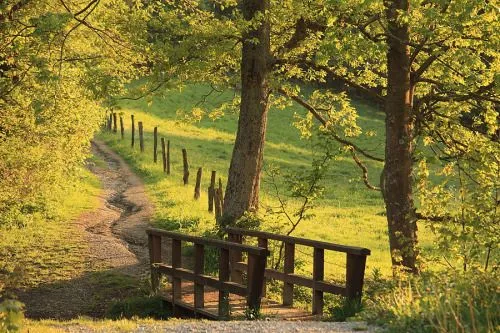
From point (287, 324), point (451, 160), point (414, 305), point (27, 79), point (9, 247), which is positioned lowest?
point (9, 247)

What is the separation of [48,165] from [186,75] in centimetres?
688

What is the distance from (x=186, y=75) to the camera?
59.0 feet

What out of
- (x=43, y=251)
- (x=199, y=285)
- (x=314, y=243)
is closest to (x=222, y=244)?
(x=199, y=285)

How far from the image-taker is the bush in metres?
7.41

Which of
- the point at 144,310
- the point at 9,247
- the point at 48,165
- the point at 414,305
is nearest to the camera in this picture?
the point at 414,305

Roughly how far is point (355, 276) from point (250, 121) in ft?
23.7

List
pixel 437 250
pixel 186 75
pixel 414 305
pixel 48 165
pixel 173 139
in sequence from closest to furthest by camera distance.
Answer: pixel 414 305 → pixel 437 250 → pixel 186 75 → pixel 48 165 → pixel 173 139

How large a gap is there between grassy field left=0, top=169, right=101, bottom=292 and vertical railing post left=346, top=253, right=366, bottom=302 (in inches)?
254

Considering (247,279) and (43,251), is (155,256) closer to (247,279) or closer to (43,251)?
(247,279)

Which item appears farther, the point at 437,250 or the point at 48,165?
the point at 48,165

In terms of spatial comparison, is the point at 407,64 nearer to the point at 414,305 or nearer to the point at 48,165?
the point at 414,305

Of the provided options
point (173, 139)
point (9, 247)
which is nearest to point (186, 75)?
point (9, 247)

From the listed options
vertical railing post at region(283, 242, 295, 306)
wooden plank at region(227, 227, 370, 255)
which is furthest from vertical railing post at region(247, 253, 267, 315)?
Result: vertical railing post at region(283, 242, 295, 306)

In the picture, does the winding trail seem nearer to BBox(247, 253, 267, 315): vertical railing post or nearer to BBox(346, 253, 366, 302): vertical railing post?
BBox(247, 253, 267, 315): vertical railing post
